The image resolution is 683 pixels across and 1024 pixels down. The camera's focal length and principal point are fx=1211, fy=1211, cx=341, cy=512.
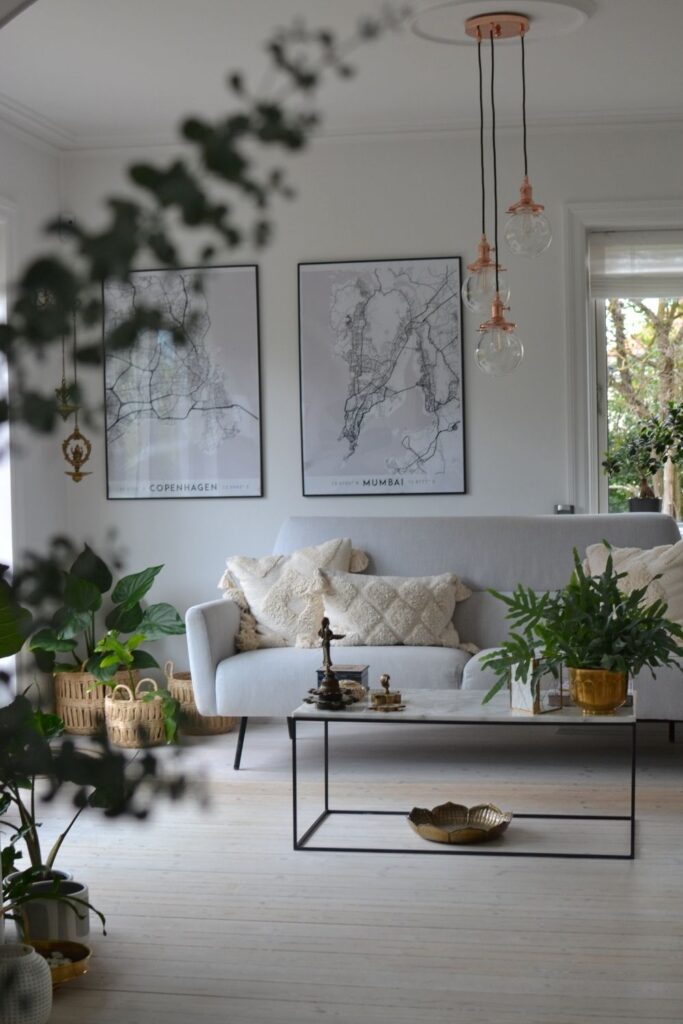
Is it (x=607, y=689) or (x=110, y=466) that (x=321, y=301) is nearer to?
(x=110, y=466)

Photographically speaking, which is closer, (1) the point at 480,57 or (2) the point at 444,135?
(1) the point at 480,57

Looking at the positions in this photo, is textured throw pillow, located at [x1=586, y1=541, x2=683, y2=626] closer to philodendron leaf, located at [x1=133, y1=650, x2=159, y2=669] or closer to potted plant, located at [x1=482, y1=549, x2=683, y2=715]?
potted plant, located at [x1=482, y1=549, x2=683, y2=715]

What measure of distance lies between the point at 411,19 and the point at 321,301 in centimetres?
177

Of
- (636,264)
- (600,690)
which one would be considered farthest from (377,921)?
(636,264)

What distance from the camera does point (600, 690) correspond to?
3633 mm

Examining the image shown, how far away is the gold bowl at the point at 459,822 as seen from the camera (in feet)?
12.2

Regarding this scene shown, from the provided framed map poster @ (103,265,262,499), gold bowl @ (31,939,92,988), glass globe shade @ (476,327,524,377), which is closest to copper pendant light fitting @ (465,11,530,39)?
glass globe shade @ (476,327,524,377)

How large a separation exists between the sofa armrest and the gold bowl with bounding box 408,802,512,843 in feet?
4.10

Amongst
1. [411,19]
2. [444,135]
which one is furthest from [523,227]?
[444,135]

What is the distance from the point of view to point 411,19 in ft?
14.2

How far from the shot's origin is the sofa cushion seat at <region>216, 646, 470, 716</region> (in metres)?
4.75

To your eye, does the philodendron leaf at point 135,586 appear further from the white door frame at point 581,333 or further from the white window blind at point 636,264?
the white window blind at point 636,264

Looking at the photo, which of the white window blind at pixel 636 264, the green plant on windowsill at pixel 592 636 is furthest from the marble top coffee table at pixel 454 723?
the white window blind at pixel 636 264

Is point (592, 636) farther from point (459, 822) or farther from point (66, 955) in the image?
point (66, 955)
